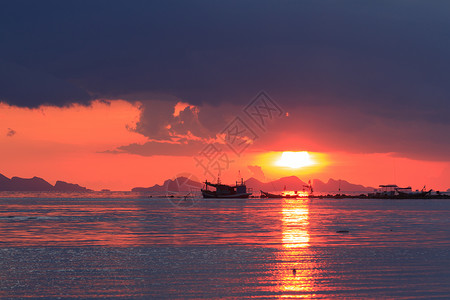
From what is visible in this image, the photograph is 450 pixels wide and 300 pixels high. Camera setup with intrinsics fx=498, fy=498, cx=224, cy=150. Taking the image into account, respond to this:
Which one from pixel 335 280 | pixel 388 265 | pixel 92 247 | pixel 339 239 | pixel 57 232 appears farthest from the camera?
pixel 57 232

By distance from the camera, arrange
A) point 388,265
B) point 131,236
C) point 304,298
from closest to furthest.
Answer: point 304,298 → point 388,265 → point 131,236

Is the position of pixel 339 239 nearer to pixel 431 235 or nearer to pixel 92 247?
pixel 431 235

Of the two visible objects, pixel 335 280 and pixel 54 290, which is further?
pixel 335 280

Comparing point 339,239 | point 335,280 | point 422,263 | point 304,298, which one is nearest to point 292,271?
point 335,280

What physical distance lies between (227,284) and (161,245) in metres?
17.2

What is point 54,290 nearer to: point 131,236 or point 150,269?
point 150,269

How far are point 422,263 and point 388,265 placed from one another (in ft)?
7.49

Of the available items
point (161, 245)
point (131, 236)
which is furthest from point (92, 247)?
point (131, 236)

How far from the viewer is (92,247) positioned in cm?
3753

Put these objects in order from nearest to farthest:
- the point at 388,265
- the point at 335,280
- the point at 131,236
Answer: the point at 335,280
the point at 388,265
the point at 131,236

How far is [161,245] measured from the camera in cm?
3919

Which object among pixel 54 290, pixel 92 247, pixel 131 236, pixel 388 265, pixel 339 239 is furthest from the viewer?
pixel 131 236

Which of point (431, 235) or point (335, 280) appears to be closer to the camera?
point (335, 280)

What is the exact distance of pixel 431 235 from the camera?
155ft
